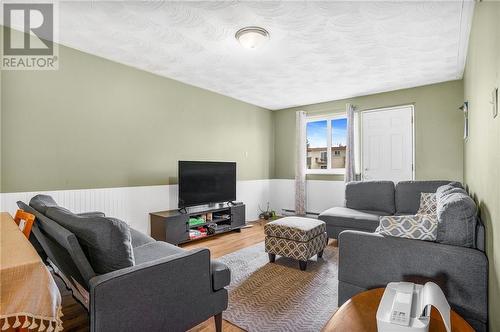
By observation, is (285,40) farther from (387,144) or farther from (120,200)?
(387,144)

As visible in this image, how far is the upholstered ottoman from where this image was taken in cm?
295

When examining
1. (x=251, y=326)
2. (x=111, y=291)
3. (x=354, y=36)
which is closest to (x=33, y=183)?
(x=111, y=291)

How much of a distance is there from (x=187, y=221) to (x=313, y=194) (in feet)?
9.85

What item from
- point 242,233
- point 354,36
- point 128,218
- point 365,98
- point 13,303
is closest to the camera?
point 13,303

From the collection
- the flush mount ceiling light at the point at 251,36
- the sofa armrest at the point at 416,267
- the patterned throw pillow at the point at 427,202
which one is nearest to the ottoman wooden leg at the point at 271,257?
the sofa armrest at the point at 416,267

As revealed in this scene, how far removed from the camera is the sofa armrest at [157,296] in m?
1.26

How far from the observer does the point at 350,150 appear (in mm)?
5070

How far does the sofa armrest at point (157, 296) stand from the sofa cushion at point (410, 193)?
339 centimetres

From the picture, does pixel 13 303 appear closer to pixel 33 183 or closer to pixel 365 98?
pixel 33 183

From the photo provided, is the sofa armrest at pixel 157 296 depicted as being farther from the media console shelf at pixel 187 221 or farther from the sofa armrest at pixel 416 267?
the media console shelf at pixel 187 221

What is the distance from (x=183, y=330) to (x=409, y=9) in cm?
315

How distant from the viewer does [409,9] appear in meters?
2.36

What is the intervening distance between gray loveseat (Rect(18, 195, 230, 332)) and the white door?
166 inches

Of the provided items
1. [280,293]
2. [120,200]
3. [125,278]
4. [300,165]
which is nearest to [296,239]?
[280,293]
